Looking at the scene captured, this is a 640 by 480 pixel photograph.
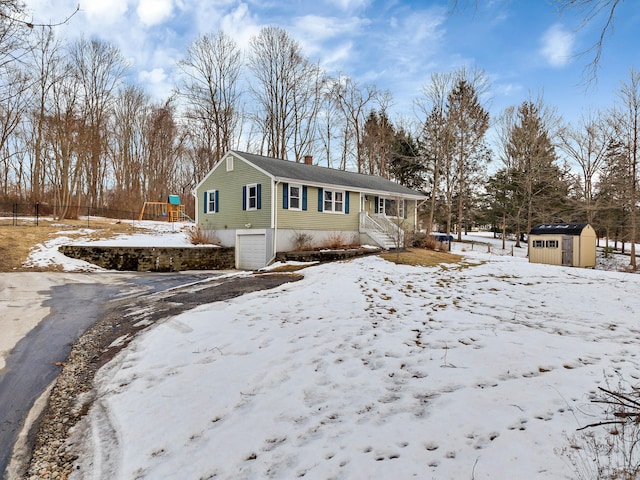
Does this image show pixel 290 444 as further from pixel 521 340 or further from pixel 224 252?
pixel 224 252

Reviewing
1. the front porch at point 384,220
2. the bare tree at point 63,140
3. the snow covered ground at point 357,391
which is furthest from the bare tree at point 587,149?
the bare tree at point 63,140

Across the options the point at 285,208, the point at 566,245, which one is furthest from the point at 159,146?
the point at 566,245

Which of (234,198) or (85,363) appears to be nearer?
(85,363)

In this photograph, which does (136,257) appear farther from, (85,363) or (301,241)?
(85,363)

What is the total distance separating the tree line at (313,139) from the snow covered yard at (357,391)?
20.4 m

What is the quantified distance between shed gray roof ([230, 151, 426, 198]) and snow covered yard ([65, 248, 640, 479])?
10.9 meters

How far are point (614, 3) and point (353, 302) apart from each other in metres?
5.51

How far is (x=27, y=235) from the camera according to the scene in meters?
16.7

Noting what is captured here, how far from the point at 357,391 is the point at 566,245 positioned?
20.0 meters

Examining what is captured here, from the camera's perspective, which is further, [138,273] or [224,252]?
[224,252]

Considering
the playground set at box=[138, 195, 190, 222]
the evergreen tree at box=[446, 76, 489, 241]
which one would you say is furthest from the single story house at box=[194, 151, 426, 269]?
the evergreen tree at box=[446, 76, 489, 241]

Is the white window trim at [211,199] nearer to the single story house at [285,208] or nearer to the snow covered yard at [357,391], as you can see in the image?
the single story house at [285,208]

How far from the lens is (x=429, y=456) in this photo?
2.38 metres

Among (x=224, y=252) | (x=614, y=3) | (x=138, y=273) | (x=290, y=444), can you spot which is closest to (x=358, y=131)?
(x=224, y=252)
